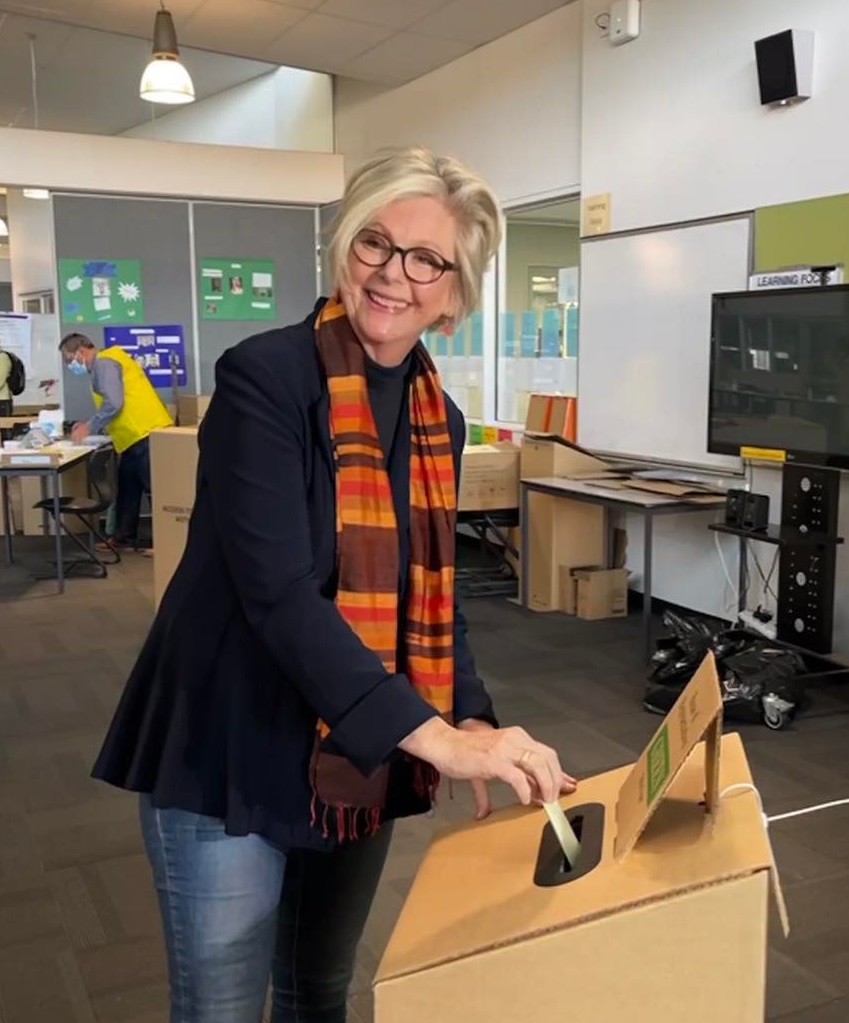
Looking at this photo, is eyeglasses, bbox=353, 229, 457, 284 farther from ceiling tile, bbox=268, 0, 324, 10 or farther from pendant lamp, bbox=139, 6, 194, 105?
ceiling tile, bbox=268, 0, 324, 10

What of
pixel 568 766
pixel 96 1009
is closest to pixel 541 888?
pixel 96 1009

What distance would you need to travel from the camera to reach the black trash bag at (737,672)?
3586 millimetres

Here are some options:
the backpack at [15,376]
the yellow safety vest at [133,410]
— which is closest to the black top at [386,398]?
the yellow safety vest at [133,410]

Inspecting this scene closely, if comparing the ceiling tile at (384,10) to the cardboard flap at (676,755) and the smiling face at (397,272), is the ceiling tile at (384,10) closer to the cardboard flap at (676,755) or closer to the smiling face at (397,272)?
the smiling face at (397,272)

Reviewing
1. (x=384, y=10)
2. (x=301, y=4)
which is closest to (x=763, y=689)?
(x=384, y=10)

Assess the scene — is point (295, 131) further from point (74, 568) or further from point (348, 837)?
point (348, 837)

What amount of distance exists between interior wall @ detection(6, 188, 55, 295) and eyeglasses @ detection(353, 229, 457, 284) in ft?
24.3

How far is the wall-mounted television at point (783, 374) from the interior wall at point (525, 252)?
2.08 metres

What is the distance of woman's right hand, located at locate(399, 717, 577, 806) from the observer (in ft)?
2.94

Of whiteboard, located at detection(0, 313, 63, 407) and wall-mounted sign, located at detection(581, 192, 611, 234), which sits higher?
wall-mounted sign, located at detection(581, 192, 611, 234)

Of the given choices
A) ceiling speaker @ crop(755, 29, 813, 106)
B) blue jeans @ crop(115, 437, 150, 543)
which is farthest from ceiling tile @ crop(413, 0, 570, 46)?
blue jeans @ crop(115, 437, 150, 543)

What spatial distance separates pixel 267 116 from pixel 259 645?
8.46m

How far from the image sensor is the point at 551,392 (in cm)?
599

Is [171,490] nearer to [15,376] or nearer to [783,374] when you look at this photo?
[783,374]
